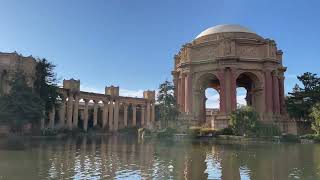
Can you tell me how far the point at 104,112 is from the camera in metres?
85.1

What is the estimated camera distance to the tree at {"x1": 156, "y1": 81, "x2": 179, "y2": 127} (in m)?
49.7

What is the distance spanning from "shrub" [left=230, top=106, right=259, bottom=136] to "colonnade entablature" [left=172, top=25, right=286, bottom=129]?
930cm

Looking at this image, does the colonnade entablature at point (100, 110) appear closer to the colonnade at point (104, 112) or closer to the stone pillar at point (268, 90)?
the colonnade at point (104, 112)

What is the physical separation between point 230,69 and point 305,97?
37.2 feet

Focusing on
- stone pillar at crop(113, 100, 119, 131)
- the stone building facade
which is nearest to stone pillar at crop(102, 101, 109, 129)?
stone pillar at crop(113, 100, 119, 131)

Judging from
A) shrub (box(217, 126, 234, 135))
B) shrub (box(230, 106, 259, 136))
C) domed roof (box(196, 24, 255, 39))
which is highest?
domed roof (box(196, 24, 255, 39))

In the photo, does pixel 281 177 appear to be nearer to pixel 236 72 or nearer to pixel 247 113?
pixel 247 113

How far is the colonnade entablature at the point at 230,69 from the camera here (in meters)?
54.1

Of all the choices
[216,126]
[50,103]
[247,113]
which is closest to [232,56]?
A: [216,126]

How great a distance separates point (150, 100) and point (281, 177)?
269 ft

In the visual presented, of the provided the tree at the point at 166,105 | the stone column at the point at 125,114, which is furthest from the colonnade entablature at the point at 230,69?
the stone column at the point at 125,114

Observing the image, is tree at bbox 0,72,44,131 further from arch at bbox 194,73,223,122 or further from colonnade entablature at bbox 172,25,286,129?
arch at bbox 194,73,223,122

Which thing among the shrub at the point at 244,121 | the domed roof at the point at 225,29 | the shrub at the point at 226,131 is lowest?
the shrub at the point at 226,131

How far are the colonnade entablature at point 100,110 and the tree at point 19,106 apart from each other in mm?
21948
